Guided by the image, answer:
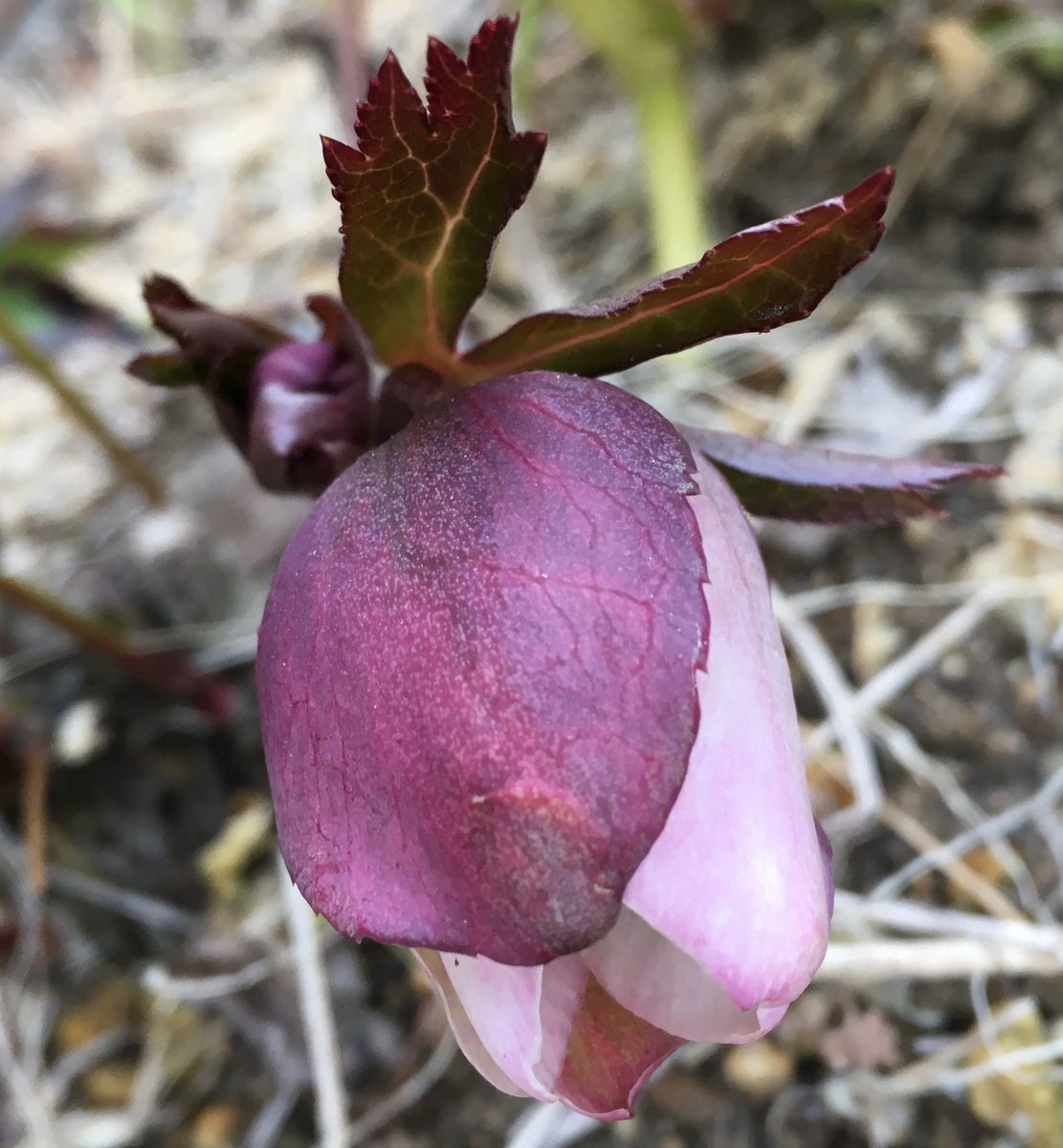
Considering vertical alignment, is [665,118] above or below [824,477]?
below

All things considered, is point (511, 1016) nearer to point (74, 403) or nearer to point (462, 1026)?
point (462, 1026)

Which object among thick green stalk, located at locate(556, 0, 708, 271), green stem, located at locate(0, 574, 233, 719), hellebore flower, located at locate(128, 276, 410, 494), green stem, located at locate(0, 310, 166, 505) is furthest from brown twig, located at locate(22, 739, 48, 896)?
thick green stalk, located at locate(556, 0, 708, 271)

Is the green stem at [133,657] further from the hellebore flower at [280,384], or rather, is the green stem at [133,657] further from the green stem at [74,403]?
the hellebore flower at [280,384]

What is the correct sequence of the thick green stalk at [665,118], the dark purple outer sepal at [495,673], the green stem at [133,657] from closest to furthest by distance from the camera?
1. the dark purple outer sepal at [495,673]
2. the green stem at [133,657]
3. the thick green stalk at [665,118]

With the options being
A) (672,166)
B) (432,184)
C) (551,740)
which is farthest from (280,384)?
(672,166)

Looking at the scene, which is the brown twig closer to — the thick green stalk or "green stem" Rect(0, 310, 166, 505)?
"green stem" Rect(0, 310, 166, 505)

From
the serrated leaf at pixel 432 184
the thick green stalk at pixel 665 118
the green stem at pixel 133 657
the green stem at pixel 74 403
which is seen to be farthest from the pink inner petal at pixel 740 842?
the thick green stalk at pixel 665 118
